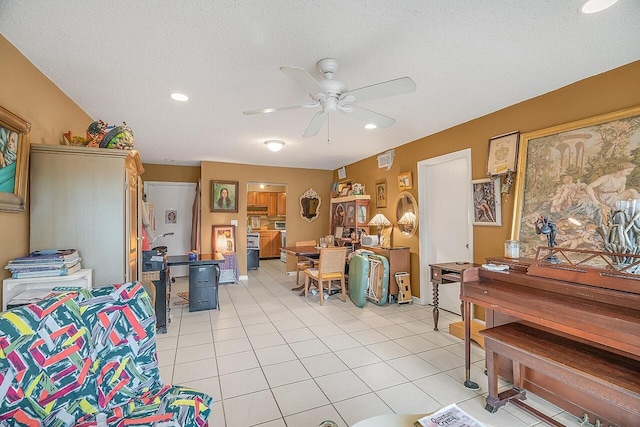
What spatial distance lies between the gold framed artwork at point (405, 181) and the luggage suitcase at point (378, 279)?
44.7 inches

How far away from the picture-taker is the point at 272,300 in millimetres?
4742

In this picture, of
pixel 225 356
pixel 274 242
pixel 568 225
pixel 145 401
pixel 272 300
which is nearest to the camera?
pixel 145 401

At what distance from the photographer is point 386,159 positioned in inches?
200

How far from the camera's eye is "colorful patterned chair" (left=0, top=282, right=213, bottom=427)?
4.00 feet

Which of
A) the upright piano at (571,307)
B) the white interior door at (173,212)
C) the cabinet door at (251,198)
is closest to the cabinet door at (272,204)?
the cabinet door at (251,198)

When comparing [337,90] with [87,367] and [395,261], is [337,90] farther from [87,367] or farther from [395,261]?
[395,261]

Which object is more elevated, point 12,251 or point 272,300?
point 12,251

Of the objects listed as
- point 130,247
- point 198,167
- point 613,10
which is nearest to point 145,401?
point 130,247

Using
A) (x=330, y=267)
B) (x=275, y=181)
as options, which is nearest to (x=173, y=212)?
(x=275, y=181)

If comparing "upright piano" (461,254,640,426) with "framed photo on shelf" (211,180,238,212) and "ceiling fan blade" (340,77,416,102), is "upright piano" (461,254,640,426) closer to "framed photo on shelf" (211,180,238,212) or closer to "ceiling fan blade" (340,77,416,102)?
"ceiling fan blade" (340,77,416,102)

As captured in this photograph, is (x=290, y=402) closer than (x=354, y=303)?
Yes

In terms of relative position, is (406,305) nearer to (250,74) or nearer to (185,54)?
(250,74)

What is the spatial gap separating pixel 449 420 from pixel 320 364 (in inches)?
61.8

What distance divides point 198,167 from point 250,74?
15.6ft
